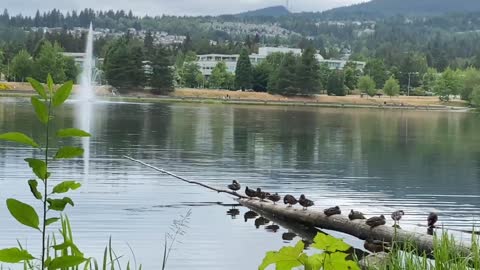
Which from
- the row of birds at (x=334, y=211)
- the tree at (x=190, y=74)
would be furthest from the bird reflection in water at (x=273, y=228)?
the tree at (x=190, y=74)

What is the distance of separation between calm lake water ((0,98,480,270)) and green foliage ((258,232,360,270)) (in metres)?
9.22

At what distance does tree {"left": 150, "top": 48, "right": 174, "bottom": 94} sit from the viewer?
337 feet

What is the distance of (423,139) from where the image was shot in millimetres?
44906

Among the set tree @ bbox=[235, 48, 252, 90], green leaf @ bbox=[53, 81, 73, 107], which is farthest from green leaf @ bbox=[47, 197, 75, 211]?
tree @ bbox=[235, 48, 252, 90]

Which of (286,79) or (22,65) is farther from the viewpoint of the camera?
(286,79)

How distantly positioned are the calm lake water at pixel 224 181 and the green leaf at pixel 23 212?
940 cm

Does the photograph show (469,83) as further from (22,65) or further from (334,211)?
(334,211)

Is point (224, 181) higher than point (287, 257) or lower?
lower

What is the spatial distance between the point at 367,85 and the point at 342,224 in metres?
107

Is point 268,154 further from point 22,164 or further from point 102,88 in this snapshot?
point 102,88

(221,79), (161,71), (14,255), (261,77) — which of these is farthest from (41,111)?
(221,79)

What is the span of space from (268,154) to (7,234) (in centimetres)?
1814

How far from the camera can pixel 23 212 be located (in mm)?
2242

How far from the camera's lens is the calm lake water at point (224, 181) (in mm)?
14344
